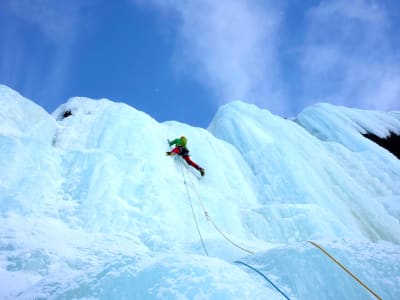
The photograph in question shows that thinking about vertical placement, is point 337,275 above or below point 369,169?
below

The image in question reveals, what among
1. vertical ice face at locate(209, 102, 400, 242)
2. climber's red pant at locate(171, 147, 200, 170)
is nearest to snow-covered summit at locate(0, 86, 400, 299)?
vertical ice face at locate(209, 102, 400, 242)

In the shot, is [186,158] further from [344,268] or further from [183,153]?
[344,268]

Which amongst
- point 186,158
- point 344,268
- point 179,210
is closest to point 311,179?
point 186,158

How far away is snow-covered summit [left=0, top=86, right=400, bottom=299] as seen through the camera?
3.26 meters

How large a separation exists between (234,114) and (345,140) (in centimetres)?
648

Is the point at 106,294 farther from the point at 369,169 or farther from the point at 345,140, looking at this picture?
the point at 345,140

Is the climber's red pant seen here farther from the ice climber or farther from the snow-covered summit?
the snow-covered summit

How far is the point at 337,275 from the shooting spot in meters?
3.61

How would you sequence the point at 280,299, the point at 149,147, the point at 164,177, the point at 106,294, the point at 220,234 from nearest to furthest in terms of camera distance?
the point at 106,294, the point at 280,299, the point at 220,234, the point at 164,177, the point at 149,147

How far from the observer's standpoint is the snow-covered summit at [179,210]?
10.7 ft

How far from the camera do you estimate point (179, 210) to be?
277 inches

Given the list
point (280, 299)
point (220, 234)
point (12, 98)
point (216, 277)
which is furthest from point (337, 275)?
point (12, 98)

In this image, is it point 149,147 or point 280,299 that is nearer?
point 280,299

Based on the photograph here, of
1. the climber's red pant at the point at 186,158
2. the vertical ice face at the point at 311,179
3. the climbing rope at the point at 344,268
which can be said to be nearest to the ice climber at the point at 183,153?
the climber's red pant at the point at 186,158
